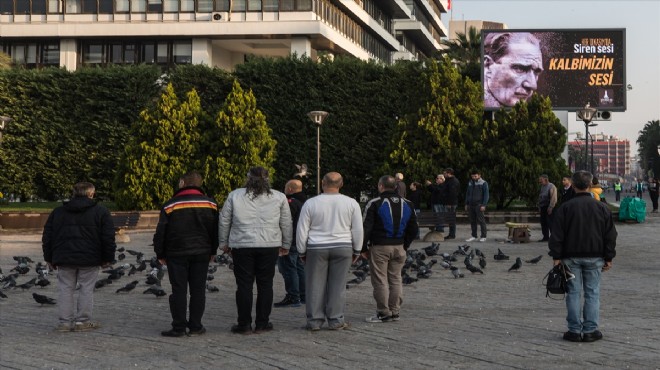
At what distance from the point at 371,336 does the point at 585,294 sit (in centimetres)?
214

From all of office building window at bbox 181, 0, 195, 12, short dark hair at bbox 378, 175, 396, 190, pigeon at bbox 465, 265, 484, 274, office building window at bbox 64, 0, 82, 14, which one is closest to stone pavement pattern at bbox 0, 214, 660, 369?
pigeon at bbox 465, 265, 484, 274

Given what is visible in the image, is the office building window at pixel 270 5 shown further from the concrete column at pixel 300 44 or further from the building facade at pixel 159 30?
the concrete column at pixel 300 44

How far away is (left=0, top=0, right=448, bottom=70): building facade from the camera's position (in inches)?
1991

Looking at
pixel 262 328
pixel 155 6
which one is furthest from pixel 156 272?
pixel 155 6

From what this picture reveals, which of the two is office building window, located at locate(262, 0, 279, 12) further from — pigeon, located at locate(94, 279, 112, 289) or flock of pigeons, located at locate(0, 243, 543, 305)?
pigeon, located at locate(94, 279, 112, 289)

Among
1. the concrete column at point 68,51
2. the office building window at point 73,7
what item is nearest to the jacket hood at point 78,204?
the office building window at point 73,7

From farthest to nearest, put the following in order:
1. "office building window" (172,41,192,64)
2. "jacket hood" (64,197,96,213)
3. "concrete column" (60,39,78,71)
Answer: "concrete column" (60,39,78,71) → "office building window" (172,41,192,64) → "jacket hood" (64,197,96,213)

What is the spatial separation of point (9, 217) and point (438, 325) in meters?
20.8

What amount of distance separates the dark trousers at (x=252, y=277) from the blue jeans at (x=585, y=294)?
9.85 ft

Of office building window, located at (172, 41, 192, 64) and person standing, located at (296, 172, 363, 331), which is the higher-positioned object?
office building window, located at (172, 41, 192, 64)

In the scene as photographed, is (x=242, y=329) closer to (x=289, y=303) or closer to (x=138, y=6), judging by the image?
(x=289, y=303)

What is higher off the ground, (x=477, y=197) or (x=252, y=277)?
(x=477, y=197)

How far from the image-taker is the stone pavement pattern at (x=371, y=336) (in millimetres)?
7562

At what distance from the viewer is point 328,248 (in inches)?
364
